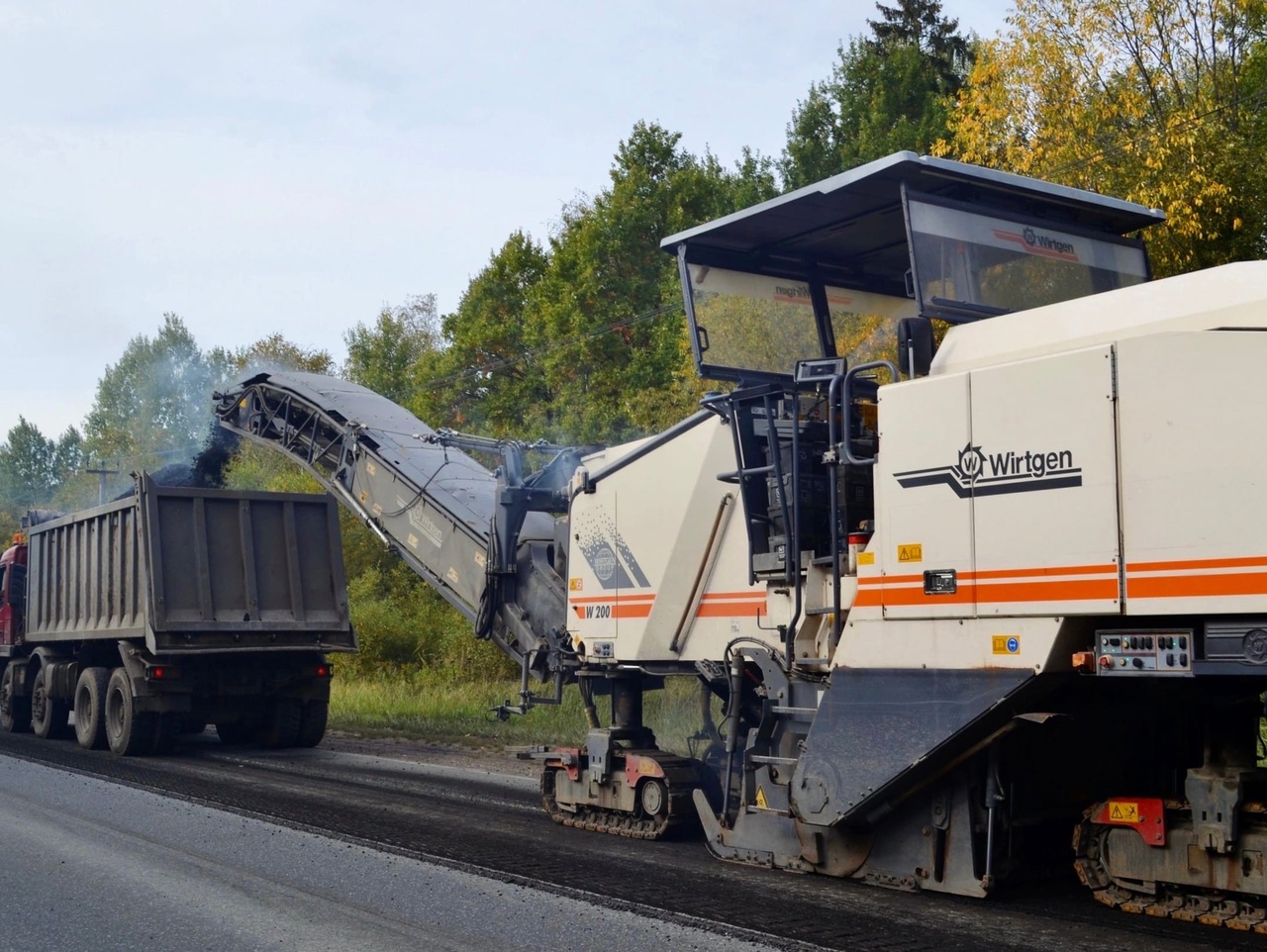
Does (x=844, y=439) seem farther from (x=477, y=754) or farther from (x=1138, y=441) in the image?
(x=477, y=754)

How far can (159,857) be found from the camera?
8258 mm

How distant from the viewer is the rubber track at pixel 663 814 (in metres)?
8.84

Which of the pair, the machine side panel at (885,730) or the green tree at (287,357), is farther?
the green tree at (287,357)

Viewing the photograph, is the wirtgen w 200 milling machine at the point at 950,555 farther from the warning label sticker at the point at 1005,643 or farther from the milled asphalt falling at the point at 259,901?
the milled asphalt falling at the point at 259,901

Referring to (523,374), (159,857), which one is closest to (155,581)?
(159,857)

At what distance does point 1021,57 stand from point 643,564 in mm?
9835

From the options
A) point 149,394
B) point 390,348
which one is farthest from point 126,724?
point 149,394

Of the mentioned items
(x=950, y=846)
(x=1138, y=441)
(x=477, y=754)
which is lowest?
(x=477, y=754)

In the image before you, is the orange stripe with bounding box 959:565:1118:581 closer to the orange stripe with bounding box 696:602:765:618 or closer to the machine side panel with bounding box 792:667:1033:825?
the machine side panel with bounding box 792:667:1033:825

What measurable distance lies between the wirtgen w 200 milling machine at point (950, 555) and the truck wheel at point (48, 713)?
10926mm


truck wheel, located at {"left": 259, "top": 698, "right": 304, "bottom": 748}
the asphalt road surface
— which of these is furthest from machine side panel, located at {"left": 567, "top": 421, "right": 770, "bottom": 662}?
truck wheel, located at {"left": 259, "top": 698, "right": 304, "bottom": 748}

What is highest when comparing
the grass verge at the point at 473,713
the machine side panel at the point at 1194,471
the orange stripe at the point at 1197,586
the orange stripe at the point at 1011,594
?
the machine side panel at the point at 1194,471

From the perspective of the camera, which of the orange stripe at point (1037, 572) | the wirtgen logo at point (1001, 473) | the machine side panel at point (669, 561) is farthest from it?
the machine side panel at point (669, 561)

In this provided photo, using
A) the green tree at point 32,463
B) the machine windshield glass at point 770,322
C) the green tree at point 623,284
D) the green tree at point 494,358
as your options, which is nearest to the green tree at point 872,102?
the green tree at point 623,284
